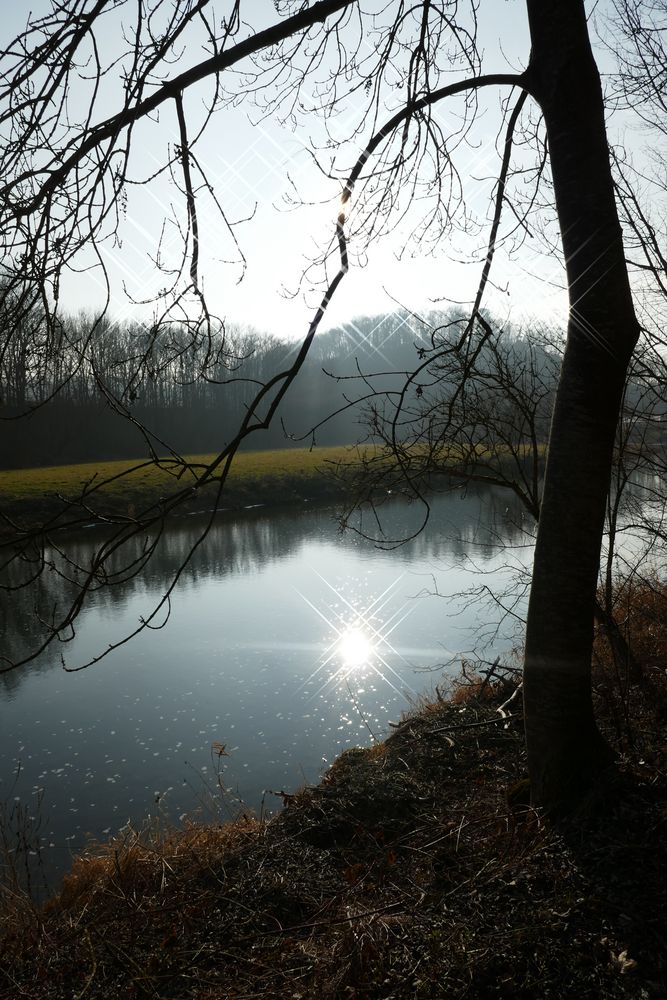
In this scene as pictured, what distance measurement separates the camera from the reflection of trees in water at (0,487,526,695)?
1227 cm

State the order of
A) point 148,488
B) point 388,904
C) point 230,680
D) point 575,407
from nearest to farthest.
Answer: point 388,904 < point 575,407 < point 230,680 < point 148,488

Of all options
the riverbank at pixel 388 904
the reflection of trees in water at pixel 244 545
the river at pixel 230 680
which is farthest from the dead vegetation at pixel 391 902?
the reflection of trees in water at pixel 244 545

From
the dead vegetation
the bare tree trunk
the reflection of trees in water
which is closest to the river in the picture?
the reflection of trees in water

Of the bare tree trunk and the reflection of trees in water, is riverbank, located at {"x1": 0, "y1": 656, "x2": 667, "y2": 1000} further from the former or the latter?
the reflection of trees in water

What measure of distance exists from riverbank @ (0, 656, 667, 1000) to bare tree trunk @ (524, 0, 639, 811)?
0.34 m

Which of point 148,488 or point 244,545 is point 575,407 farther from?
point 148,488

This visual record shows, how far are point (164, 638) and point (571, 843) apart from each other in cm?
944

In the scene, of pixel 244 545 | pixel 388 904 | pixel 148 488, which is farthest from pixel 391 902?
pixel 148 488

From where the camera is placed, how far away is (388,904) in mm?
2992

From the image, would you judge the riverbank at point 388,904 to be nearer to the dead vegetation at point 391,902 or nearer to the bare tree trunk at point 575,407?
the dead vegetation at point 391,902

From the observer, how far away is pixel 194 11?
9.85 ft

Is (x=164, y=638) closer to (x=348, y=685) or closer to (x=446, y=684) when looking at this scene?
(x=348, y=685)

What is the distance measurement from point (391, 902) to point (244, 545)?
1611 cm

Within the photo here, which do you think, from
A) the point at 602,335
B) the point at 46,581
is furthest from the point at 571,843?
the point at 46,581
